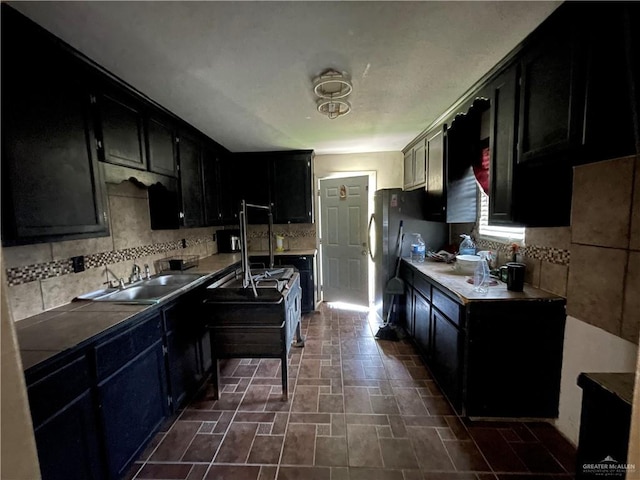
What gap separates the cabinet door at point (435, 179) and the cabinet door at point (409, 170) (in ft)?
1.94

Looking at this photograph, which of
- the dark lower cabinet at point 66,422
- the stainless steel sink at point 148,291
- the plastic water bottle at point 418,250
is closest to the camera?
the dark lower cabinet at point 66,422

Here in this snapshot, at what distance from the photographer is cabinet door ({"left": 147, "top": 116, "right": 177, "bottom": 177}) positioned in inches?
86.4

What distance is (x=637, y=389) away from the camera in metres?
0.54

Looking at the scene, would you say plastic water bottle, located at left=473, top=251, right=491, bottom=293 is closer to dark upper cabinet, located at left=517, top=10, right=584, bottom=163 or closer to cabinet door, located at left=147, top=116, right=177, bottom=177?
dark upper cabinet, located at left=517, top=10, right=584, bottom=163

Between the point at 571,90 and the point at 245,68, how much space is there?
5.76 feet

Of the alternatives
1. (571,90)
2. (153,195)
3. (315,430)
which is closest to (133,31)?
(153,195)

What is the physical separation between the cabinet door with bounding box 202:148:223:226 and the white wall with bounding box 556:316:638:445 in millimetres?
3350

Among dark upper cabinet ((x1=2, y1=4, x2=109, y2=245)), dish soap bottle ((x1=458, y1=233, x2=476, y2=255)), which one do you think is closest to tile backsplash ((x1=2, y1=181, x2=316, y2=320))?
dark upper cabinet ((x1=2, y1=4, x2=109, y2=245))

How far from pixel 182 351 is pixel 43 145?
1.51 metres

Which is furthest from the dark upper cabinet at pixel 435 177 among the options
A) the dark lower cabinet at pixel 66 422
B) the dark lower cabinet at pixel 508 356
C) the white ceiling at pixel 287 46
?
the dark lower cabinet at pixel 66 422

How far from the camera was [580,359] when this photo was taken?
1.59 metres

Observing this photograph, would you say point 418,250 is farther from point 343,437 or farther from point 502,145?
point 343,437

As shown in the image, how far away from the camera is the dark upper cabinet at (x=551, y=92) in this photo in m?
1.25

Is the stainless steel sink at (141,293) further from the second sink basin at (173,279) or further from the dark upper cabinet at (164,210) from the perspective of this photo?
the dark upper cabinet at (164,210)
